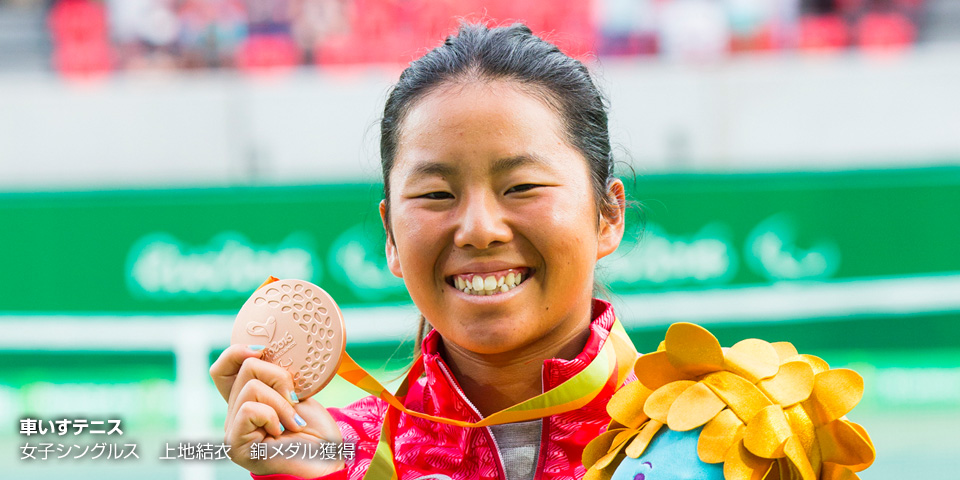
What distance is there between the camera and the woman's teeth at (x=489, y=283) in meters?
1.30

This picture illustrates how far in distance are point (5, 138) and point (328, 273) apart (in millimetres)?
3247

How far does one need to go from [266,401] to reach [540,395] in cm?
36

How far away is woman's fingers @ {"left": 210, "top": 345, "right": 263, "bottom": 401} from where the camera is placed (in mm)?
1331

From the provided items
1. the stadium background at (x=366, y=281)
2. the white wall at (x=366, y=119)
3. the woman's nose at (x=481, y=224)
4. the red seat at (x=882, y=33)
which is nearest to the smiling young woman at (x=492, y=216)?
the woman's nose at (x=481, y=224)

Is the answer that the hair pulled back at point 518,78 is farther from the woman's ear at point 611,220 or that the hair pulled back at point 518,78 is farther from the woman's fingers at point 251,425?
the woman's fingers at point 251,425

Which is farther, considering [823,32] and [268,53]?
[823,32]

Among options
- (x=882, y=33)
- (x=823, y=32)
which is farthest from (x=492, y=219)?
(x=882, y=33)

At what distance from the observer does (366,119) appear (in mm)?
6238

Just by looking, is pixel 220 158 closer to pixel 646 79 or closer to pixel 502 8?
pixel 502 8

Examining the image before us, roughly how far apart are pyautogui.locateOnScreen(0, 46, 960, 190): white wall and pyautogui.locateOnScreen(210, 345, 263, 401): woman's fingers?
16.1 ft

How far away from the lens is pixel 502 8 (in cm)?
654

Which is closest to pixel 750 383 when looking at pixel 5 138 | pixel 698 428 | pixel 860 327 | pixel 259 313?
pixel 698 428

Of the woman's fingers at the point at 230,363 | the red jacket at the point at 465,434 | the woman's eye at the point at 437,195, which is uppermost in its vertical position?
the woman's eye at the point at 437,195

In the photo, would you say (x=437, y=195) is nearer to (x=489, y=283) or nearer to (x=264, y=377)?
(x=489, y=283)
